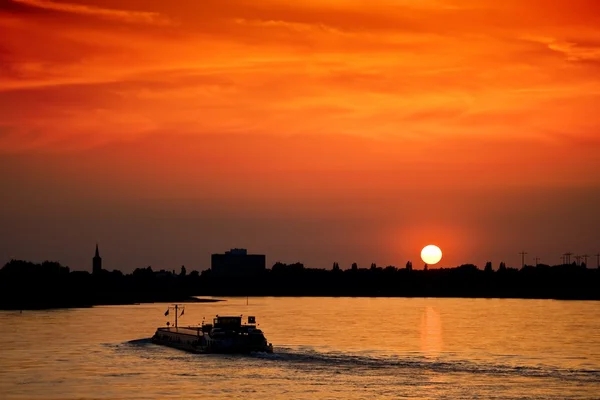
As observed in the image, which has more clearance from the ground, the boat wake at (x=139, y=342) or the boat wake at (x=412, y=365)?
the boat wake at (x=139, y=342)

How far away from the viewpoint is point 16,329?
194 meters

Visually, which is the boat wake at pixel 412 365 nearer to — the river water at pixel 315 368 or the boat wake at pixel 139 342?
the river water at pixel 315 368

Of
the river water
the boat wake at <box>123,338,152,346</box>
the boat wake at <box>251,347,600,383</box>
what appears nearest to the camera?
the river water

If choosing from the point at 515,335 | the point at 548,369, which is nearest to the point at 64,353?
the point at 548,369

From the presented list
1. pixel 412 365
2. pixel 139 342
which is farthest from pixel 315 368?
pixel 139 342

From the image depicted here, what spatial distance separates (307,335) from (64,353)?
1896 inches

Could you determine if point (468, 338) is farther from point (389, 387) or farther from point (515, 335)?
point (389, 387)

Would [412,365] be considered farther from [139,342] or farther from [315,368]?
[139,342]

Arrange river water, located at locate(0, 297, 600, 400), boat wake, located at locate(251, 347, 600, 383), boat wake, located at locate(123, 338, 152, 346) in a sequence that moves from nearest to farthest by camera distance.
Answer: river water, located at locate(0, 297, 600, 400) → boat wake, located at locate(251, 347, 600, 383) → boat wake, located at locate(123, 338, 152, 346)

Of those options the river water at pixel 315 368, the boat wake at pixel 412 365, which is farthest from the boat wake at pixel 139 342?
the boat wake at pixel 412 365

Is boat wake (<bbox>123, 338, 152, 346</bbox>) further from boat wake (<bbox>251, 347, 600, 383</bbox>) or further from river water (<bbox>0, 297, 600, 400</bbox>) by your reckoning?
boat wake (<bbox>251, 347, 600, 383</bbox>)

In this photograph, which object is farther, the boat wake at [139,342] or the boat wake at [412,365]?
the boat wake at [139,342]

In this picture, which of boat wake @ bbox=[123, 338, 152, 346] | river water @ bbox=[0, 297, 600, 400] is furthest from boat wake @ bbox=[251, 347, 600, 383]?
boat wake @ bbox=[123, 338, 152, 346]

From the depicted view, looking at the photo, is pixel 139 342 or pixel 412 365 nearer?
pixel 412 365
